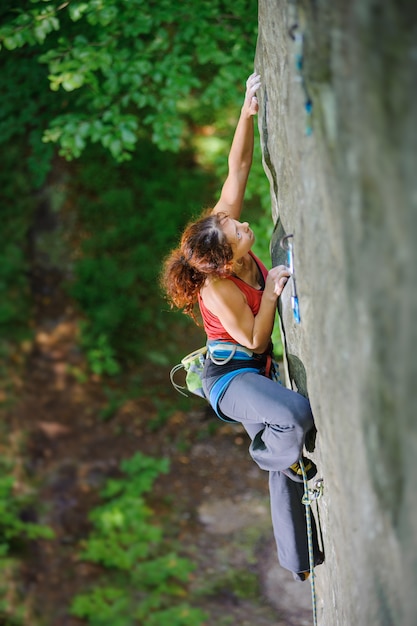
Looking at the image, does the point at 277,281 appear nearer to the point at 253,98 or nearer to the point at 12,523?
the point at 253,98

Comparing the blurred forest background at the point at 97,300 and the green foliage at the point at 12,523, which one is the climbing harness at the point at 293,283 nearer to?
the blurred forest background at the point at 97,300

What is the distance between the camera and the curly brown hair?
302 centimetres

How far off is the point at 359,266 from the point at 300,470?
1651mm

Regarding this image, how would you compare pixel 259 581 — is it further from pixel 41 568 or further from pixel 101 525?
pixel 41 568

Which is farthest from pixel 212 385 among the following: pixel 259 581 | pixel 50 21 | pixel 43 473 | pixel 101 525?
pixel 43 473

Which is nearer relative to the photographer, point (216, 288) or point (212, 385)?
point (216, 288)

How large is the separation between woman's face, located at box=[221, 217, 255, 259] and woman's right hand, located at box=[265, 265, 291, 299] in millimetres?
160

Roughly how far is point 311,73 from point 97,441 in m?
6.20

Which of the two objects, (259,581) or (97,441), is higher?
(97,441)

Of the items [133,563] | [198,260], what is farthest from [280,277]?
[133,563]

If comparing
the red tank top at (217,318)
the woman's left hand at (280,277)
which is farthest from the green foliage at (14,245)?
the woman's left hand at (280,277)

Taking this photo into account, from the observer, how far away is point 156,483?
7371 millimetres

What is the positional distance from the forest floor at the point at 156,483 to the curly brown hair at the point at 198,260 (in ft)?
13.5

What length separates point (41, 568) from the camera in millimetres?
7152
